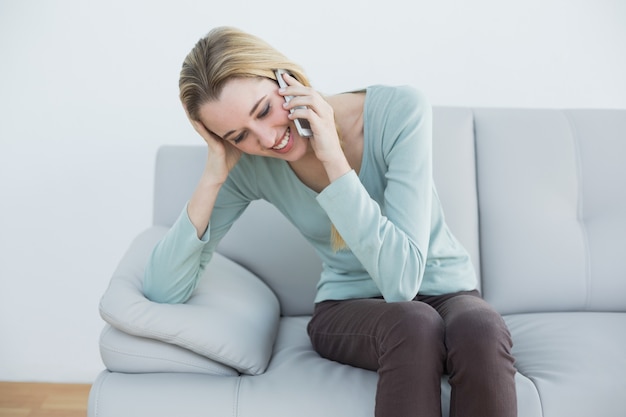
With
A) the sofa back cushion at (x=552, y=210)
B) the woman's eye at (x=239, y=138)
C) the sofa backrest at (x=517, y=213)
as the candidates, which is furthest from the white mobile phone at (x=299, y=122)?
the sofa back cushion at (x=552, y=210)

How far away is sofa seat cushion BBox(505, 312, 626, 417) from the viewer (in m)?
1.45

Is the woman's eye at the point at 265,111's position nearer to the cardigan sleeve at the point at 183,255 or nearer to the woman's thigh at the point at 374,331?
the cardigan sleeve at the point at 183,255

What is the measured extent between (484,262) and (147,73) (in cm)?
130

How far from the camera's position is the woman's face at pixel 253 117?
1.41 m

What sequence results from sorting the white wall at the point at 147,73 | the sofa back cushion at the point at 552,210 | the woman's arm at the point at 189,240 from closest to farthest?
the woman's arm at the point at 189,240 → the sofa back cushion at the point at 552,210 → the white wall at the point at 147,73

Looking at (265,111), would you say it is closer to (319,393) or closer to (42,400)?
(319,393)

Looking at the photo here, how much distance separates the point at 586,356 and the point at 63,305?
5.88 ft

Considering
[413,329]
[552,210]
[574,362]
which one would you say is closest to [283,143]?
[413,329]

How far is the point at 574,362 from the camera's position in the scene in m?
1.54

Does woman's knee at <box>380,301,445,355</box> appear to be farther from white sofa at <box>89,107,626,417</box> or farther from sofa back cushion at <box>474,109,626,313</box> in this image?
sofa back cushion at <box>474,109,626,313</box>

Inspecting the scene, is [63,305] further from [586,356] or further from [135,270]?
[586,356]

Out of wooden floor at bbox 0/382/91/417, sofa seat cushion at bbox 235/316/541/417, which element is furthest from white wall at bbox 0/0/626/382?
sofa seat cushion at bbox 235/316/541/417

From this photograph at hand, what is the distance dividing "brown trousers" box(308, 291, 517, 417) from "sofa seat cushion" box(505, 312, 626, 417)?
0.74 ft

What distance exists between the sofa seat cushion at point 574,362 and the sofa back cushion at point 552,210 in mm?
142
